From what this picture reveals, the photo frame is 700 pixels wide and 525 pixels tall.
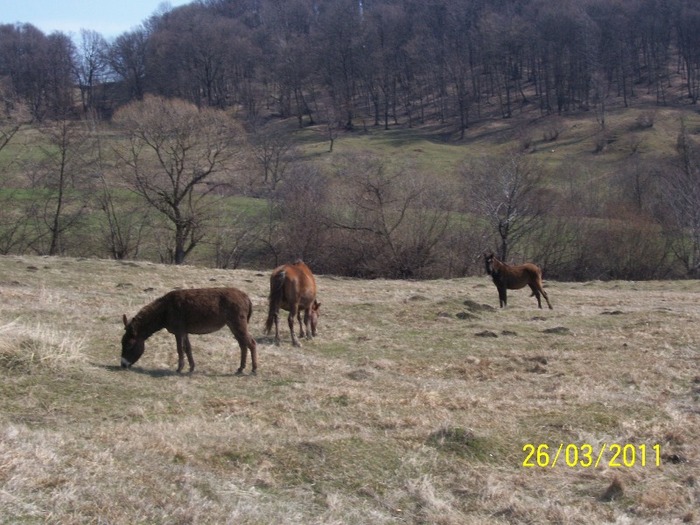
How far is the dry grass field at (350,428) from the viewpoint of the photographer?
19.8 feet

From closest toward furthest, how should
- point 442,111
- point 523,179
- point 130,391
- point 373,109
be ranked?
point 130,391 → point 523,179 → point 442,111 → point 373,109

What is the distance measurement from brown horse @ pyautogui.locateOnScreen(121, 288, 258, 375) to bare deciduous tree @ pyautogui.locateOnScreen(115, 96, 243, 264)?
26220 millimetres

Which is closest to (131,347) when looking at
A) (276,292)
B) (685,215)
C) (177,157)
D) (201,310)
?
(201,310)

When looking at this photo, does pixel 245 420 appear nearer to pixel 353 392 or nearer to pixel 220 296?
pixel 353 392

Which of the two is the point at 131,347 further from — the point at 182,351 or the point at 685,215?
the point at 685,215

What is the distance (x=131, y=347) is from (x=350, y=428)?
387 centimetres

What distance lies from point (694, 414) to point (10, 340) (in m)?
9.13

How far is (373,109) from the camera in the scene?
99.2 meters

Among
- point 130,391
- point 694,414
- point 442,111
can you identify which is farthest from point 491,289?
point 442,111

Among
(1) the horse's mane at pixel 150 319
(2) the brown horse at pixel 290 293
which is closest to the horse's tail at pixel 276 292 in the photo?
(2) the brown horse at pixel 290 293

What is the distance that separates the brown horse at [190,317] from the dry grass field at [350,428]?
437mm

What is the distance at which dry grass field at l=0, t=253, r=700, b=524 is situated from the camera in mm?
6039

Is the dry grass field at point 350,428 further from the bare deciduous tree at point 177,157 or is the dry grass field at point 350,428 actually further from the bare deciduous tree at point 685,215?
the bare deciduous tree at point 685,215
